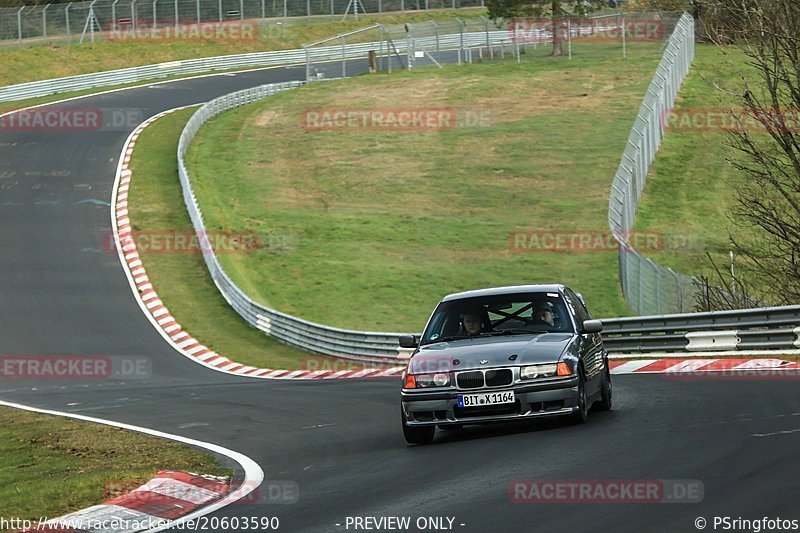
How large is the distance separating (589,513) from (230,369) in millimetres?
20076

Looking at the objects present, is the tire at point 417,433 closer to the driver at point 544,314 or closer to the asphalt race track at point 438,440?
the asphalt race track at point 438,440

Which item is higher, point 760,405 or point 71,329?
point 760,405

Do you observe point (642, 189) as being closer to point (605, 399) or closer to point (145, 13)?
point (605, 399)

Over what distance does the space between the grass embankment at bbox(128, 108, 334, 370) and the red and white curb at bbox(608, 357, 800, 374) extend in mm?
8225

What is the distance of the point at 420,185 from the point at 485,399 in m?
35.8

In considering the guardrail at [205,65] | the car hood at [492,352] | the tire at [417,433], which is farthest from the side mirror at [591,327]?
the guardrail at [205,65]

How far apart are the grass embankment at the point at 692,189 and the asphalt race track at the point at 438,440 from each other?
1520 cm

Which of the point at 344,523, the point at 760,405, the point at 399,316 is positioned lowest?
the point at 399,316

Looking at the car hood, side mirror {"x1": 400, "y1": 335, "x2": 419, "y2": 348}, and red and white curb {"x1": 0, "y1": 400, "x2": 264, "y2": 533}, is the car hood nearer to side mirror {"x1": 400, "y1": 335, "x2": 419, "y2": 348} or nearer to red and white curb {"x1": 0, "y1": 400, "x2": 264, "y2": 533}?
side mirror {"x1": 400, "y1": 335, "x2": 419, "y2": 348}

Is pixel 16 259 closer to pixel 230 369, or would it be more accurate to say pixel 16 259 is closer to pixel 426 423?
pixel 230 369

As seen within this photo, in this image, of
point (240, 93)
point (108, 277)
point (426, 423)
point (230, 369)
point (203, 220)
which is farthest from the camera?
point (240, 93)

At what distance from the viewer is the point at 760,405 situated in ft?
42.6

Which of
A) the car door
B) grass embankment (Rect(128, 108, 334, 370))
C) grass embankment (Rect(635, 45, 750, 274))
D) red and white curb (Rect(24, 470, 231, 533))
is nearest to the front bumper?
the car door

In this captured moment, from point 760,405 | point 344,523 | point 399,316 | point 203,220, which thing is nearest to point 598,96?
point 203,220
